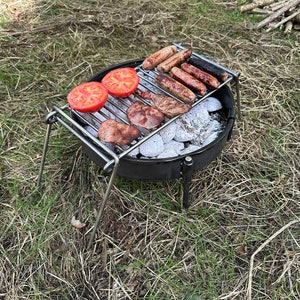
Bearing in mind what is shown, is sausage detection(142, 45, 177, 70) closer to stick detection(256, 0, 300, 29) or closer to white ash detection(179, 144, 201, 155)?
white ash detection(179, 144, 201, 155)

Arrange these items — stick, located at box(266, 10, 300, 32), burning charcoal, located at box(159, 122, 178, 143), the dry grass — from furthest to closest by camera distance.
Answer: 1. stick, located at box(266, 10, 300, 32)
2. burning charcoal, located at box(159, 122, 178, 143)
3. the dry grass

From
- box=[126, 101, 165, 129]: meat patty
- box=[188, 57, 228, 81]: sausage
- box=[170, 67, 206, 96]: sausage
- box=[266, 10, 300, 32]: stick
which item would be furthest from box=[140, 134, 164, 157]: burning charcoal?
box=[266, 10, 300, 32]: stick

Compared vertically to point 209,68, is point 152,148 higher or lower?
lower

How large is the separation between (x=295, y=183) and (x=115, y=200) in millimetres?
1533

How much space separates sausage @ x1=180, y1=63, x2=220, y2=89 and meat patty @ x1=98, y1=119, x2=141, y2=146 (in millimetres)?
708

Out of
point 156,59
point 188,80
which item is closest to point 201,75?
point 188,80

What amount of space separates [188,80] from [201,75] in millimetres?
127

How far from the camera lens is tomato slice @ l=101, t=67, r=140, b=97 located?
2633 millimetres

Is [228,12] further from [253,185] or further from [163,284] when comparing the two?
[163,284]

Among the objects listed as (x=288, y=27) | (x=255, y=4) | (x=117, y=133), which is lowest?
(x=288, y=27)

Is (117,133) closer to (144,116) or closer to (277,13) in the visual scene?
(144,116)

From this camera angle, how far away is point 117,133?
2.39 m

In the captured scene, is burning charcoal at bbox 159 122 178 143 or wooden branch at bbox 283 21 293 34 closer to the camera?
burning charcoal at bbox 159 122 178 143

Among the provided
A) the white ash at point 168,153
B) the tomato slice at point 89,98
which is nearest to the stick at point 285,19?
the white ash at point 168,153
